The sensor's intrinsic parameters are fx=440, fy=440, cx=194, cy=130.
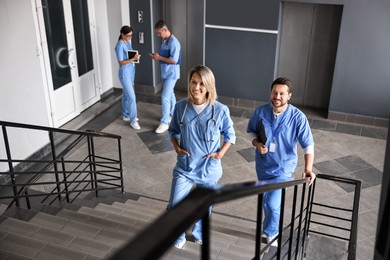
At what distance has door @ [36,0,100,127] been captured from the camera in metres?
6.47

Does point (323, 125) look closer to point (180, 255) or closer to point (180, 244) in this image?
point (180, 244)

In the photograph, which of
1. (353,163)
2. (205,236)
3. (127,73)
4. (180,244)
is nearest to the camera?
(205,236)

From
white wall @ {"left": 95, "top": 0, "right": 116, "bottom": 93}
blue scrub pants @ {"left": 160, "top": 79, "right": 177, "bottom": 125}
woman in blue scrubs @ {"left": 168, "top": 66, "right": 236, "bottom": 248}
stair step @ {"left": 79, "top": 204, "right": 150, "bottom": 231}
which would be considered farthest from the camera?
white wall @ {"left": 95, "top": 0, "right": 116, "bottom": 93}

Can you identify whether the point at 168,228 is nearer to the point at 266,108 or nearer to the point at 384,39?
the point at 266,108

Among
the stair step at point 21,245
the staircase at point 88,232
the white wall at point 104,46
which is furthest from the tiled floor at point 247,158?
the stair step at point 21,245

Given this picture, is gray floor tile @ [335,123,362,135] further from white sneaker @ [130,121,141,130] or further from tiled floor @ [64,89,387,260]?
white sneaker @ [130,121,141,130]

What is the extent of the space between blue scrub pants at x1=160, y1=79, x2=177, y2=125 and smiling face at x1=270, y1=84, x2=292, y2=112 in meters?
3.44

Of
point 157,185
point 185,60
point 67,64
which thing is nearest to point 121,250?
point 157,185

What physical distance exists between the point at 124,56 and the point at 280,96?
3731 mm

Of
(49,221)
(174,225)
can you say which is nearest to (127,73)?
(49,221)

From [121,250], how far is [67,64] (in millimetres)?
6680

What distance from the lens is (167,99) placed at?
696 cm

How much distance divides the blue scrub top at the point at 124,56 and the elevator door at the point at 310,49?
2.65 m

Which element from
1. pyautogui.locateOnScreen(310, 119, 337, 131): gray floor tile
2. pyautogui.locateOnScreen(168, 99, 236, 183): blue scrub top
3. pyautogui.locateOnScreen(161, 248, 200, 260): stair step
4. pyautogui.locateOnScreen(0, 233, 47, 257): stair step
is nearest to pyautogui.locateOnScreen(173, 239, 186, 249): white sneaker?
pyautogui.locateOnScreen(161, 248, 200, 260): stair step
